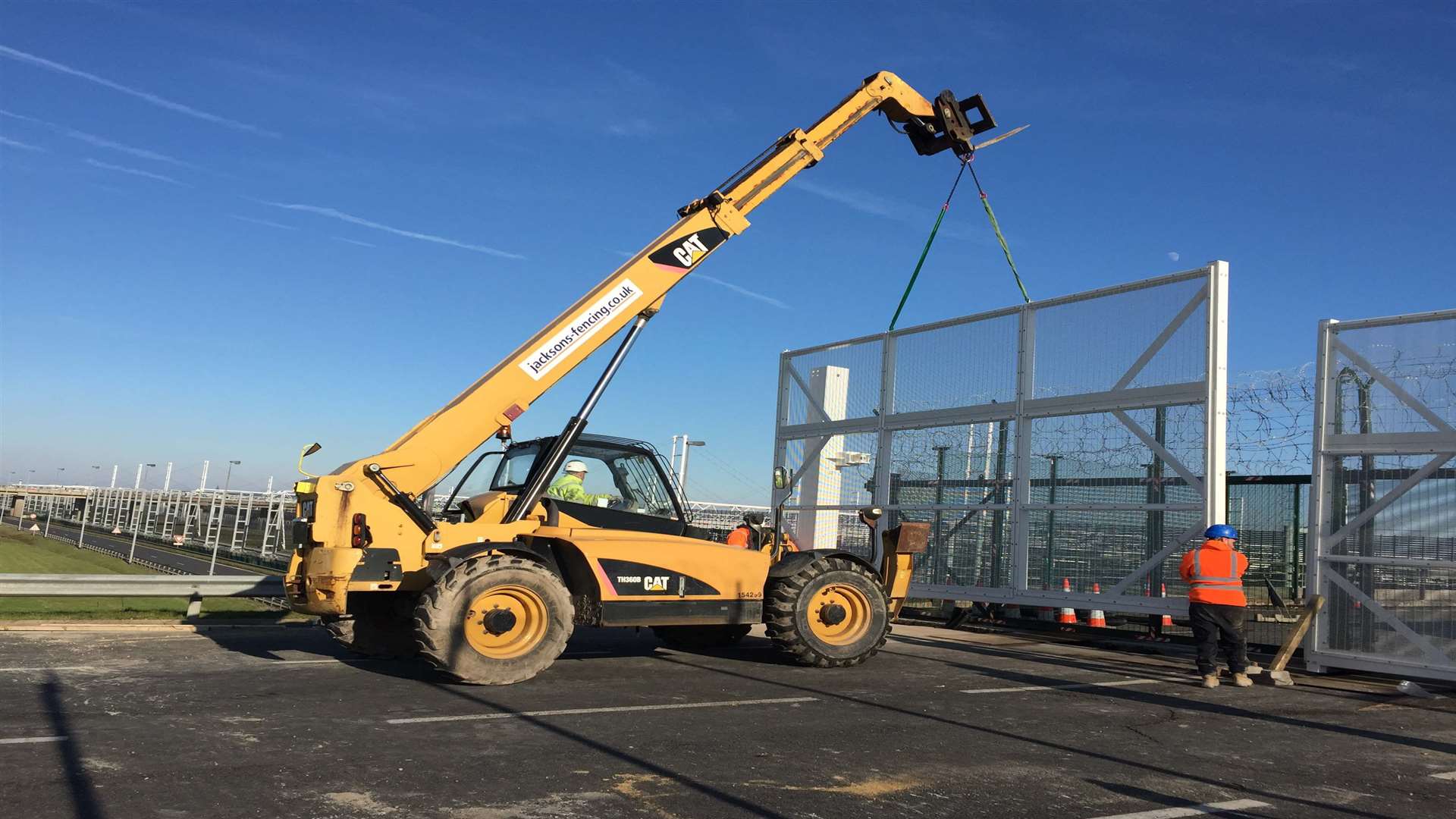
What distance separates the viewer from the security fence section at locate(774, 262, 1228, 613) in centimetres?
1180

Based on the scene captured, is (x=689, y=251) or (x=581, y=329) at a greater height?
(x=689, y=251)

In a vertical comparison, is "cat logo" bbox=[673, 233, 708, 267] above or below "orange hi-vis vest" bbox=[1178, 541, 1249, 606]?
above

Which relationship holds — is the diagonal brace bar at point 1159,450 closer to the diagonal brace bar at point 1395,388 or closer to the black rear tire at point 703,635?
the diagonal brace bar at point 1395,388

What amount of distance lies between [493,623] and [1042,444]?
7.98m

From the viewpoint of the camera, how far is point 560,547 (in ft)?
29.9

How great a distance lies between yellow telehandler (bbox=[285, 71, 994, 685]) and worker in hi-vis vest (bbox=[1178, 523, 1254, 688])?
8.63ft

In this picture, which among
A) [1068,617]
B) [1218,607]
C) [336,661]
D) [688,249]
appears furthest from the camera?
[1068,617]

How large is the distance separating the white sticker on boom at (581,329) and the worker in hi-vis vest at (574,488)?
92 cm

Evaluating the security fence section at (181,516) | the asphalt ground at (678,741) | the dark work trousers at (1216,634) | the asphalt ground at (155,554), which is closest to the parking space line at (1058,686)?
the asphalt ground at (678,741)

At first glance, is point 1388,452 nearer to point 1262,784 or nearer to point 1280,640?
point 1280,640

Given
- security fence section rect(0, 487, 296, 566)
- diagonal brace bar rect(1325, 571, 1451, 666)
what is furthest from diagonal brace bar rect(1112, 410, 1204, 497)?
security fence section rect(0, 487, 296, 566)

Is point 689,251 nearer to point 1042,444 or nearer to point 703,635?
point 703,635

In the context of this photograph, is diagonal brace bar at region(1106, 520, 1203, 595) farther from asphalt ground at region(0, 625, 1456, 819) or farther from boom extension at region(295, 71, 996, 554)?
boom extension at region(295, 71, 996, 554)

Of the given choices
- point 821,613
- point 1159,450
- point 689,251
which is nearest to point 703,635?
point 821,613
